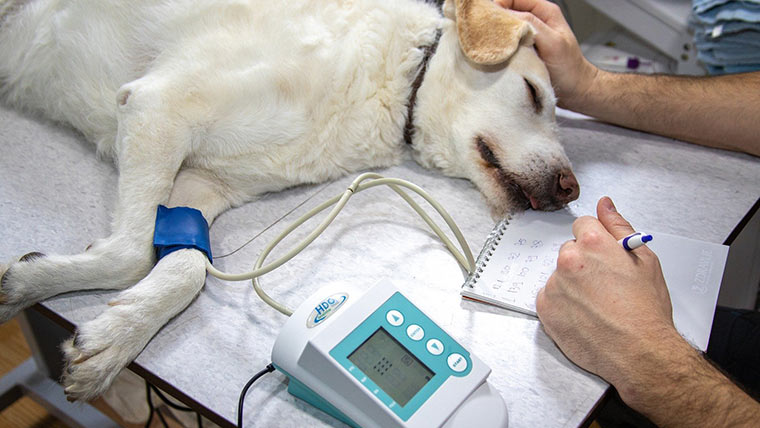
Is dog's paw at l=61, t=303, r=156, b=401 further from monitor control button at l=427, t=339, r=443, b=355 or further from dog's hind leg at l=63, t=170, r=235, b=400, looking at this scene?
monitor control button at l=427, t=339, r=443, b=355

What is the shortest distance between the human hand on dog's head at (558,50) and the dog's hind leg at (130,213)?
3.12 ft

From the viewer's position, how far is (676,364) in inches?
36.6

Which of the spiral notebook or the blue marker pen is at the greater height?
the blue marker pen

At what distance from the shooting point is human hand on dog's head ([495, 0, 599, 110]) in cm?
157

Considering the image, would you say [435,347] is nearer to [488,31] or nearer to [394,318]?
[394,318]

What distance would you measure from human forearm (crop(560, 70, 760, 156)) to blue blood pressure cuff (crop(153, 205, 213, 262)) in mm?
1133

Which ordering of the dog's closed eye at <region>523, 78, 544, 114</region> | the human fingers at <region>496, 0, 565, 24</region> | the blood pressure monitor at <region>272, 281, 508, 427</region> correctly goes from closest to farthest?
the blood pressure monitor at <region>272, 281, 508, 427</region> → the dog's closed eye at <region>523, 78, 544, 114</region> → the human fingers at <region>496, 0, 565, 24</region>

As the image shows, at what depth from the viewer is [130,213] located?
1195 millimetres

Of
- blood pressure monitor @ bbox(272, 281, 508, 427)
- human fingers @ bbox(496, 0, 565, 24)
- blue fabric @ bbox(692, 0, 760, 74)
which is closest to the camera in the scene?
A: blood pressure monitor @ bbox(272, 281, 508, 427)

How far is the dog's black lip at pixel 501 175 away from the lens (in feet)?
4.76

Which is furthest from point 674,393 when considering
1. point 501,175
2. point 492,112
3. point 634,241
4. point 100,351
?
point 100,351

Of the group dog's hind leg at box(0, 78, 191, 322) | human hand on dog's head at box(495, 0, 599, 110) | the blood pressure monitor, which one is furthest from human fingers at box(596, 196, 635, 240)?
dog's hind leg at box(0, 78, 191, 322)

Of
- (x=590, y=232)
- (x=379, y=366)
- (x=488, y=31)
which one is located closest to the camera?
(x=379, y=366)

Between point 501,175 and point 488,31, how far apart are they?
370mm
